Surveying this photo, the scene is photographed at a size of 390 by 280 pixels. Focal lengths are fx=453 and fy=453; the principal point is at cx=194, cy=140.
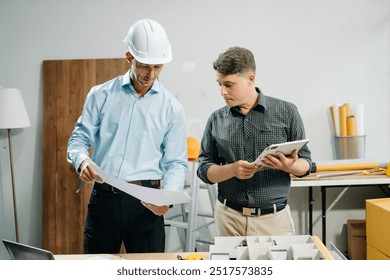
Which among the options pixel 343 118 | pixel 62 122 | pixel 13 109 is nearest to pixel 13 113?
pixel 13 109

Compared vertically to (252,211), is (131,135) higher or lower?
higher

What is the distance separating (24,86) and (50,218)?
616 mm

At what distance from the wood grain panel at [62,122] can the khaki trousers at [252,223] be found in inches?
24.8

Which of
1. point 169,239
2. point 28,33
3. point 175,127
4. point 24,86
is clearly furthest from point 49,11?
point 169,239

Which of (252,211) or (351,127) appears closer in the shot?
(252,211)

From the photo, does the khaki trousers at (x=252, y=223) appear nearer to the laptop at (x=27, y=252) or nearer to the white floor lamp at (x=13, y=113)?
the laptop at (x=27, y=252)

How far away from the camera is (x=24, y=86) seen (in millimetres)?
2053

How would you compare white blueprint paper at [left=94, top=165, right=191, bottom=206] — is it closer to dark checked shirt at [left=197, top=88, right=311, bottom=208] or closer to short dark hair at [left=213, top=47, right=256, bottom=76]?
dark checked shirt at [left=197, top=88, right=311, bottom=208]

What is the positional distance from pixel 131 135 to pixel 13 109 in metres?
0.54

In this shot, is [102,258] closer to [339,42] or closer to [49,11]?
[49,11]

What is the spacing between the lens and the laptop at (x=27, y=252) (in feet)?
4.09

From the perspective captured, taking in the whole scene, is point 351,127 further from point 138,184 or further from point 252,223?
point 138,184

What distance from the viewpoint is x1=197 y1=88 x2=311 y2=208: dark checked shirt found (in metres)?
1.72

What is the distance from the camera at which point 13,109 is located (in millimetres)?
1889
